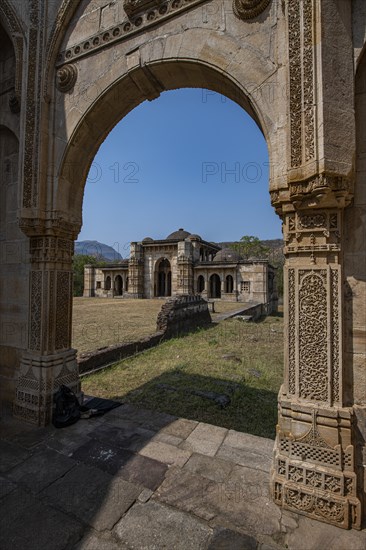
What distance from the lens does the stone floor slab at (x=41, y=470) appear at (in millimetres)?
2703

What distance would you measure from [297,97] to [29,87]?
3797 millimetres

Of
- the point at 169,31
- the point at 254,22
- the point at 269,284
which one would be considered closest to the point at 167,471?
the point at 254,22

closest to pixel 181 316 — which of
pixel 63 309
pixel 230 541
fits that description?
pixel 63 309

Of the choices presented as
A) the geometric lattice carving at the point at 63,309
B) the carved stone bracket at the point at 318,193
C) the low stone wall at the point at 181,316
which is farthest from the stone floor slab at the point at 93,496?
the low stone wall at the point at 181,316

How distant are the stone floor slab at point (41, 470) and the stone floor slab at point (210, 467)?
125 centimetres

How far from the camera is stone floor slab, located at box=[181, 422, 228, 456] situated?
3.23 meters


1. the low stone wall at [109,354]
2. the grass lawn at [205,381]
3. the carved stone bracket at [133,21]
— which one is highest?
the carved stone bracket at [133,21]

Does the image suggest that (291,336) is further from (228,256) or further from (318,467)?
(228,256)

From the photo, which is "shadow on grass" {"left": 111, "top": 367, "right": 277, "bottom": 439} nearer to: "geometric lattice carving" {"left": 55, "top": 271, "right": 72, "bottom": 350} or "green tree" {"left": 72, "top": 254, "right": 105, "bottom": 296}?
"geometric lattice carving" {"left": 55, "top": 271, "right": 72, "bottom": 350}

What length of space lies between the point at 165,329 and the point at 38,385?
720 cm

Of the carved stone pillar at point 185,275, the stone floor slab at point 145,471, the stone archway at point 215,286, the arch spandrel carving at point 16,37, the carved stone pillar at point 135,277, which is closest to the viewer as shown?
the stone floor slab at point 145,471

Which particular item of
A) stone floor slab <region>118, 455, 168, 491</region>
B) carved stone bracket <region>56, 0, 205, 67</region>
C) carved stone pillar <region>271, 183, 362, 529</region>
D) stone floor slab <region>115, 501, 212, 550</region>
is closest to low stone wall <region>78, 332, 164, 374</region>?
stone floor slab <region>118, 455, 168, 491</region>

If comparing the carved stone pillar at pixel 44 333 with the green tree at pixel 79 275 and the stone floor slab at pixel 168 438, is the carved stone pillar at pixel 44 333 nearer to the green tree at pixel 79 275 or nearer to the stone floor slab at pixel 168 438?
the stone floor slab at pixel 168 438

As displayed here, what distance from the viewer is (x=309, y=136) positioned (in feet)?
7.71
